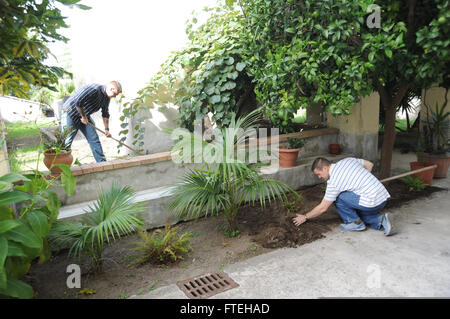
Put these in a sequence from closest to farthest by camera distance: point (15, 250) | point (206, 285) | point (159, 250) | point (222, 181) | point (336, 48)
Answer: point (15, 250), point (206, 285), point (159, 250), point (336, 48), point (222, 181)

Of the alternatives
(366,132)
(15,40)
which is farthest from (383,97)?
(15,40)

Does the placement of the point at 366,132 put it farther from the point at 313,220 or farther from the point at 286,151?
the point at 313,220

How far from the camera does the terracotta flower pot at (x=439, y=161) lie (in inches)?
221

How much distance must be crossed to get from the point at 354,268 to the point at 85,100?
412 cm

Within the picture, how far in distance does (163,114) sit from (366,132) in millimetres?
3472

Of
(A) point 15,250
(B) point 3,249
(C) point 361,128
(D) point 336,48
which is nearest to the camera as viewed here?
(B) point 3,249

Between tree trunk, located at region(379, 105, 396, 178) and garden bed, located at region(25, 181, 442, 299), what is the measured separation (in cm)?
52

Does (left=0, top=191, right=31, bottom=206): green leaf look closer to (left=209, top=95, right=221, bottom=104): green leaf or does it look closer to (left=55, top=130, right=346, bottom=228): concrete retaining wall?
(left=55, top=130, right=346, bottom=228): concrete retaining wall

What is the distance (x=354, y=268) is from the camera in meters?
3.21

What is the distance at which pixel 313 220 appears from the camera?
14.1 feet

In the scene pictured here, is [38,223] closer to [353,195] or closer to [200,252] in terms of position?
[200,252]

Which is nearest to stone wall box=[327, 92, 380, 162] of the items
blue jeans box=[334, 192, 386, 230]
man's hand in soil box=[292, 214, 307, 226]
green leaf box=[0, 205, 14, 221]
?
blue jeans box=[334, 192, 386, 230]
